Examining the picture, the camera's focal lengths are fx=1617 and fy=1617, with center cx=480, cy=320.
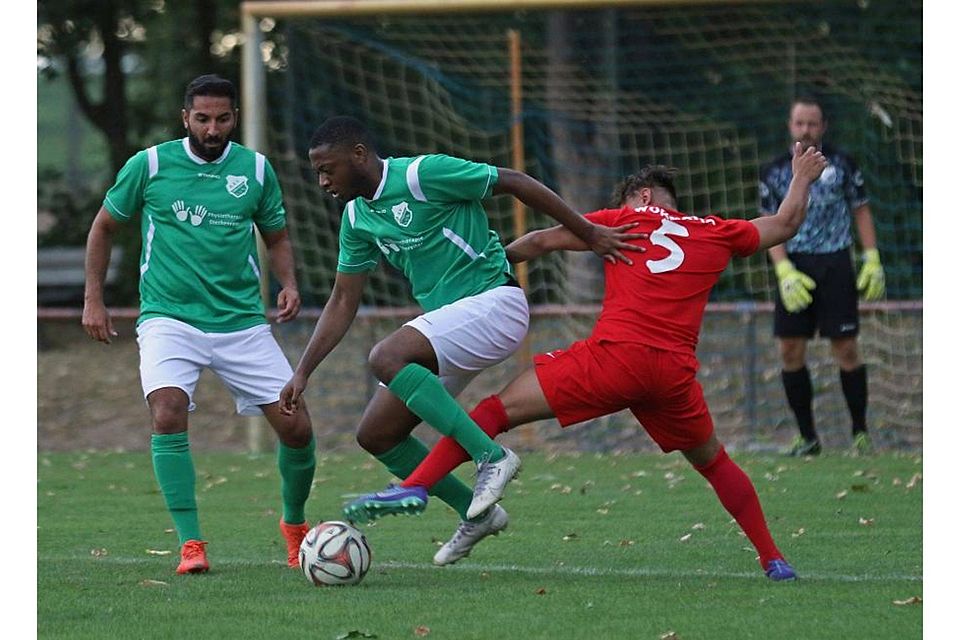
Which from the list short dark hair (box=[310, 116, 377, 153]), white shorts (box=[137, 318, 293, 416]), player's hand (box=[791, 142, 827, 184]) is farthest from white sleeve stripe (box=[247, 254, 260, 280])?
player's hand (box=[791, 142, 827, 184])

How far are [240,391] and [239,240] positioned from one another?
650 mm

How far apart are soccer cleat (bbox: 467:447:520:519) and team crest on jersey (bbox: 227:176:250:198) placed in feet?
5.54

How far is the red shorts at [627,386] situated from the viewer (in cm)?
614

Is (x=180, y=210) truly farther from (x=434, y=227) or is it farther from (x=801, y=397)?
(x=801, y=397)

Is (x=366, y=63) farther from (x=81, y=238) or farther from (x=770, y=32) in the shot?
(x=81, y=238)

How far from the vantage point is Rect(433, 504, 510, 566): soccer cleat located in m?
6.35

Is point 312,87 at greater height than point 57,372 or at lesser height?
greater

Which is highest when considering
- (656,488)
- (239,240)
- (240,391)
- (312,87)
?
(312,87)

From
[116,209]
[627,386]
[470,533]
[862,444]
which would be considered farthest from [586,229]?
[862,444]

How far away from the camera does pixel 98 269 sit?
6.88 m

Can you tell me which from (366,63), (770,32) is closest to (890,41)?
(770,32)

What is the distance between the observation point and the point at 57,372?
725 inches

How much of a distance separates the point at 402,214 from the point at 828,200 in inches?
206

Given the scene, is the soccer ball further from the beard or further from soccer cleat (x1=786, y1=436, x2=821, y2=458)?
soccer cleat (x1=786, y1=436, x2=821, y2=458)
